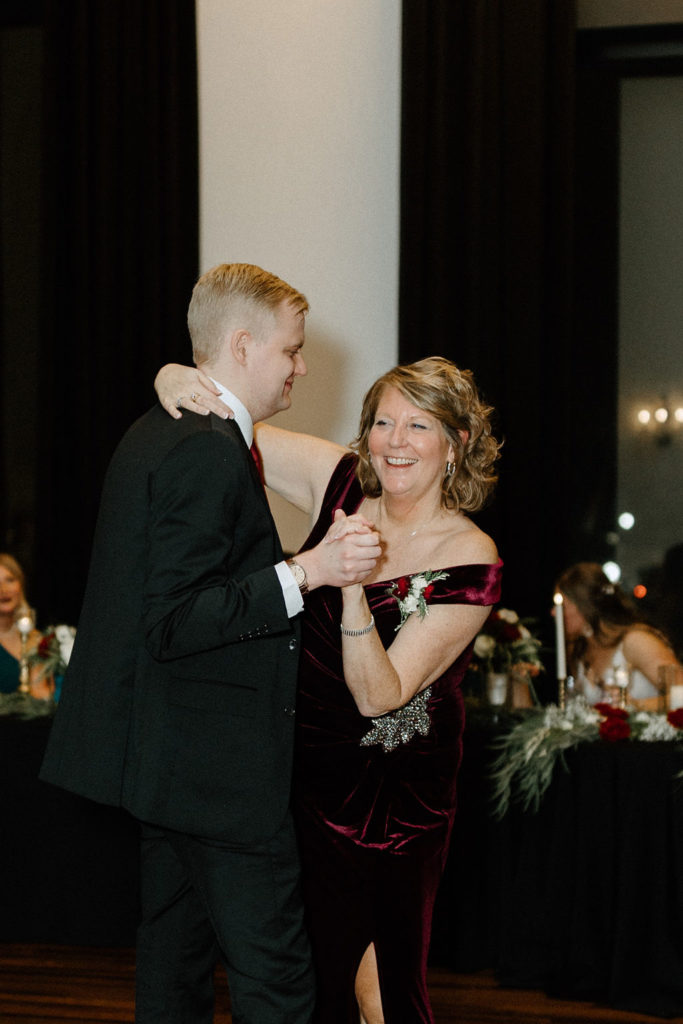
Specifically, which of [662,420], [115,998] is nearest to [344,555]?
[115,998]

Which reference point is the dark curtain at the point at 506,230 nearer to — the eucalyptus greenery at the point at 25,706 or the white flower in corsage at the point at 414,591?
the eucalyptus greenery at the point at 25,706

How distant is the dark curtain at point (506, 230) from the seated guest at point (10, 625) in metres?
1.89

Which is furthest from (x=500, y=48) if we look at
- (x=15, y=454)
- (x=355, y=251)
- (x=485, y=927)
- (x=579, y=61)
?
(x=485, y=927)

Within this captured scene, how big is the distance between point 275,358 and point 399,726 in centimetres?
82

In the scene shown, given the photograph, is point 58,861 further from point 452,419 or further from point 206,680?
point 452,419

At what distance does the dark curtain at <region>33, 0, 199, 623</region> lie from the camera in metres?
5.11

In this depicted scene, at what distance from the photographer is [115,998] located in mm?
3330

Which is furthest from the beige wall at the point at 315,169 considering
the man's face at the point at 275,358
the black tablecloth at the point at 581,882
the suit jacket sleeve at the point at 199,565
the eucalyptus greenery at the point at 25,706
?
the suit jacket sleeve at the point at 199,565

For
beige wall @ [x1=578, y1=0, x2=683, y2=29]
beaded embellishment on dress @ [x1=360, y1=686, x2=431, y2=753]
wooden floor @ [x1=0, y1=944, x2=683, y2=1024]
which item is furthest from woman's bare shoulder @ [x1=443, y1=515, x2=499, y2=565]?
beige wall @ [x1=578, y1=0, x2=683, y2=29]

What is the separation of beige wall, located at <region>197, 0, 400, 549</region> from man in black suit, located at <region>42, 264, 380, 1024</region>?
318 centimetres

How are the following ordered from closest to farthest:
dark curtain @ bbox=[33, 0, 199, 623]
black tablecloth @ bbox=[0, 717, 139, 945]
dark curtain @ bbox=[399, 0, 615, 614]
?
black tablecloth @ bbox=[0, 717, 139, 945], dark curtain @ bbox=[399, 0, 615, 614], dark curtain @ bbox=[33, 0, 199, 623]

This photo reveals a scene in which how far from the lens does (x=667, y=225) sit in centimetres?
514

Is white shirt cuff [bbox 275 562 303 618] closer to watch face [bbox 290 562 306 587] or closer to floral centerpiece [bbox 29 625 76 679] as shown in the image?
watch face [bbox 290 562 306 587]

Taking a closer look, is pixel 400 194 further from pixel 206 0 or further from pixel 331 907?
pixel 331 907
